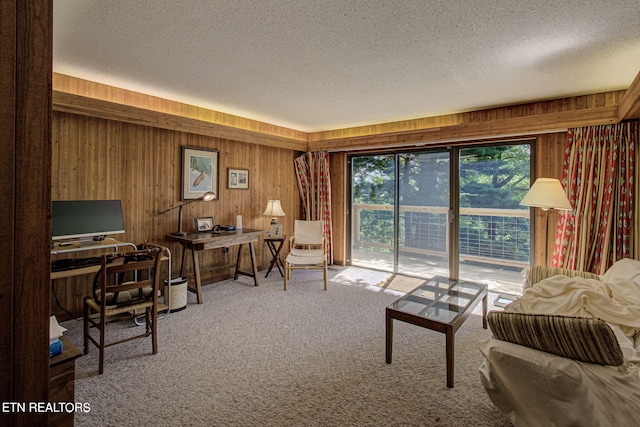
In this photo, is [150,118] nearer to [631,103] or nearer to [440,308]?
[440,308]

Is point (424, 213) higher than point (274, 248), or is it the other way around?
point (424, 213)

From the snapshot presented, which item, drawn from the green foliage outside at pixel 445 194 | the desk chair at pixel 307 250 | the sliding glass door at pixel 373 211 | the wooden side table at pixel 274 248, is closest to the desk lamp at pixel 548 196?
the green foliage outside at pixel 445 194

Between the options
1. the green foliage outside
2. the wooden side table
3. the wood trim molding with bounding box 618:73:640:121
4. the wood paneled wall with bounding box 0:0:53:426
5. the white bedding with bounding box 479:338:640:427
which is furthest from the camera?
the wooden side table

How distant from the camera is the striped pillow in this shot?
1.38 m

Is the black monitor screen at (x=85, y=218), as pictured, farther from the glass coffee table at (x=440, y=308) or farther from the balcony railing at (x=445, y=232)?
the balcony railing at (x=445, y=232)

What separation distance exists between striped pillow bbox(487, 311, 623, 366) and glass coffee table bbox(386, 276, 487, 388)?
24.1 inches

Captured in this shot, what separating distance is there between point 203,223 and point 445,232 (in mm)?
3396

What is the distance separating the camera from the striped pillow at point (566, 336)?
1382 mm

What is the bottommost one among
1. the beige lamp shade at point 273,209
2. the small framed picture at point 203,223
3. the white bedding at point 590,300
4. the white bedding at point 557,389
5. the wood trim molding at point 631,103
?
the white bedding at point 557,389

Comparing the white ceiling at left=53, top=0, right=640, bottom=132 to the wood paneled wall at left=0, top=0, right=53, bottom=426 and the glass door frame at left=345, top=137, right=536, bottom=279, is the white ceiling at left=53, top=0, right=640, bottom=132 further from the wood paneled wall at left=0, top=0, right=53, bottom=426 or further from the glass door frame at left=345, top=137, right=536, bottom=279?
the wood paneled wall at left=0, top=0, right=53, bottom=426

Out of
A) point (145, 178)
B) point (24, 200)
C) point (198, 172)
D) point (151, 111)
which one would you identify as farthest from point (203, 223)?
point (24, 200)

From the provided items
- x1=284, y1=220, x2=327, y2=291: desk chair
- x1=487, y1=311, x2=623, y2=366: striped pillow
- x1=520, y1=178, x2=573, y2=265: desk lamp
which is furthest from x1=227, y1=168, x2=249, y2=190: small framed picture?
x1=487, y1=311, x2=623, y2=366: striped pillow

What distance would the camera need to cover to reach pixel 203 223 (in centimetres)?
414

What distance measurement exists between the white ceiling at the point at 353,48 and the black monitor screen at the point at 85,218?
1251 millimetres
